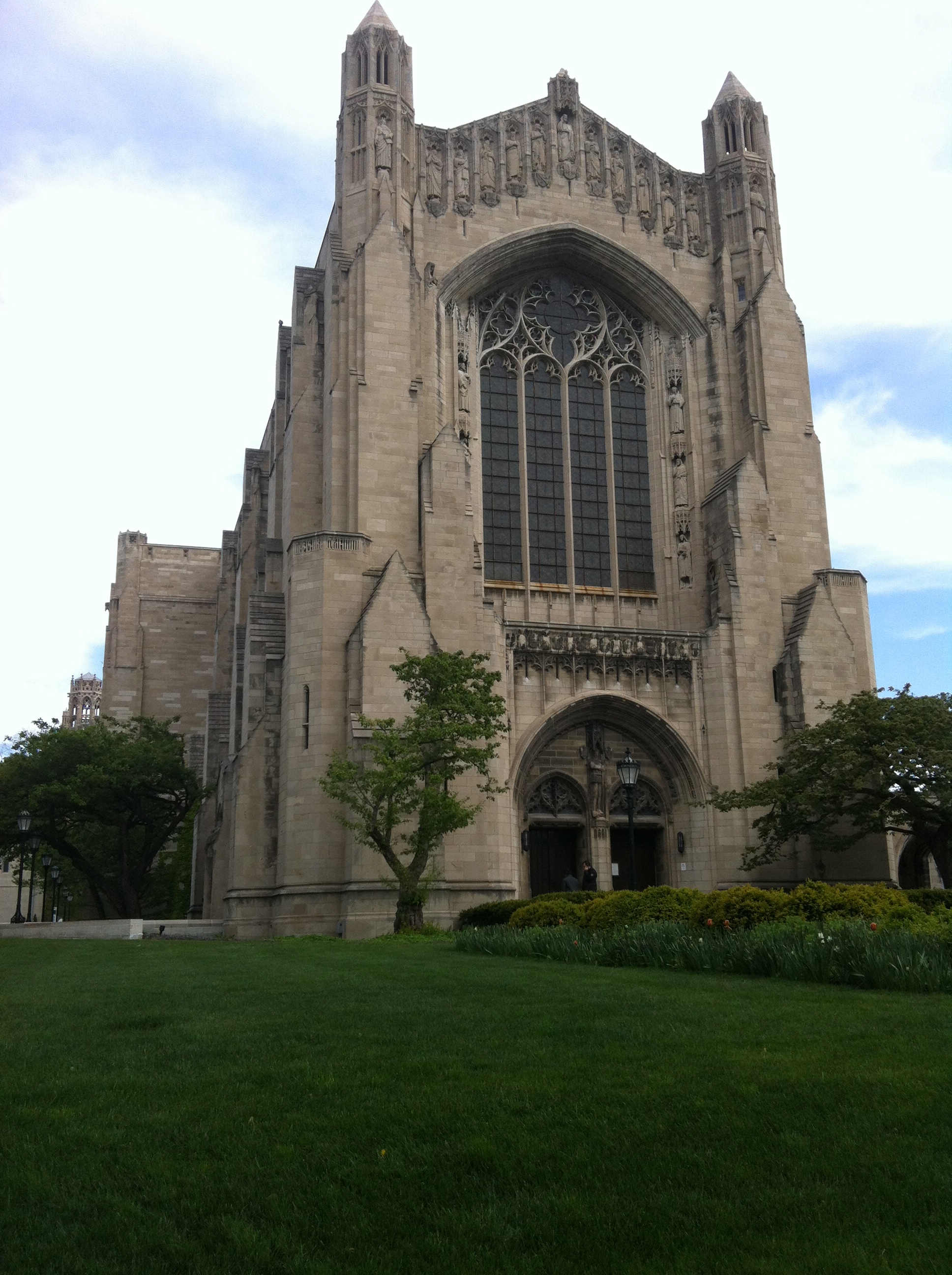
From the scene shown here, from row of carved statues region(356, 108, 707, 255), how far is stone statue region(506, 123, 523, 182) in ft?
0.07

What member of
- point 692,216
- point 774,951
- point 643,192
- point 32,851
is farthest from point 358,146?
point 774,951

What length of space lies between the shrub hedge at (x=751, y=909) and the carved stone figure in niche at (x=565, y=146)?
26449 millimetres

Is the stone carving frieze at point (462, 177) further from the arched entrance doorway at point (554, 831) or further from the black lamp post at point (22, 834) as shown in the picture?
the black lamp post at point (22, 834)

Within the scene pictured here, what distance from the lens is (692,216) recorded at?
39844 mm

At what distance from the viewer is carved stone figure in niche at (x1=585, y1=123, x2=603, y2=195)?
38906mm

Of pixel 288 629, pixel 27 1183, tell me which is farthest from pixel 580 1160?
pixel 288 629

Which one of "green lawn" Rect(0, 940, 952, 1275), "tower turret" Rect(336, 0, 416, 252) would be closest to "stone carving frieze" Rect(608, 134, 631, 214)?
"tower turret" Rect(336, 0, 416, 252)

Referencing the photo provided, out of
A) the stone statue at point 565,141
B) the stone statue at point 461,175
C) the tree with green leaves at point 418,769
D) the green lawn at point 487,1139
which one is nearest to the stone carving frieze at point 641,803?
the tree with green leaves at point 418,769

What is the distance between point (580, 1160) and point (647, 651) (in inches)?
1107

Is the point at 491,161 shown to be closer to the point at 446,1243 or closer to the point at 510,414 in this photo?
the point at 510,414

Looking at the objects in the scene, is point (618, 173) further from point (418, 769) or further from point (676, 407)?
point (418, 769)

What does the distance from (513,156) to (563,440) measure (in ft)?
31.9

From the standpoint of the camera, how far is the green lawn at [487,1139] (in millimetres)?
5055

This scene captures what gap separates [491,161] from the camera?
38125 millimetres
